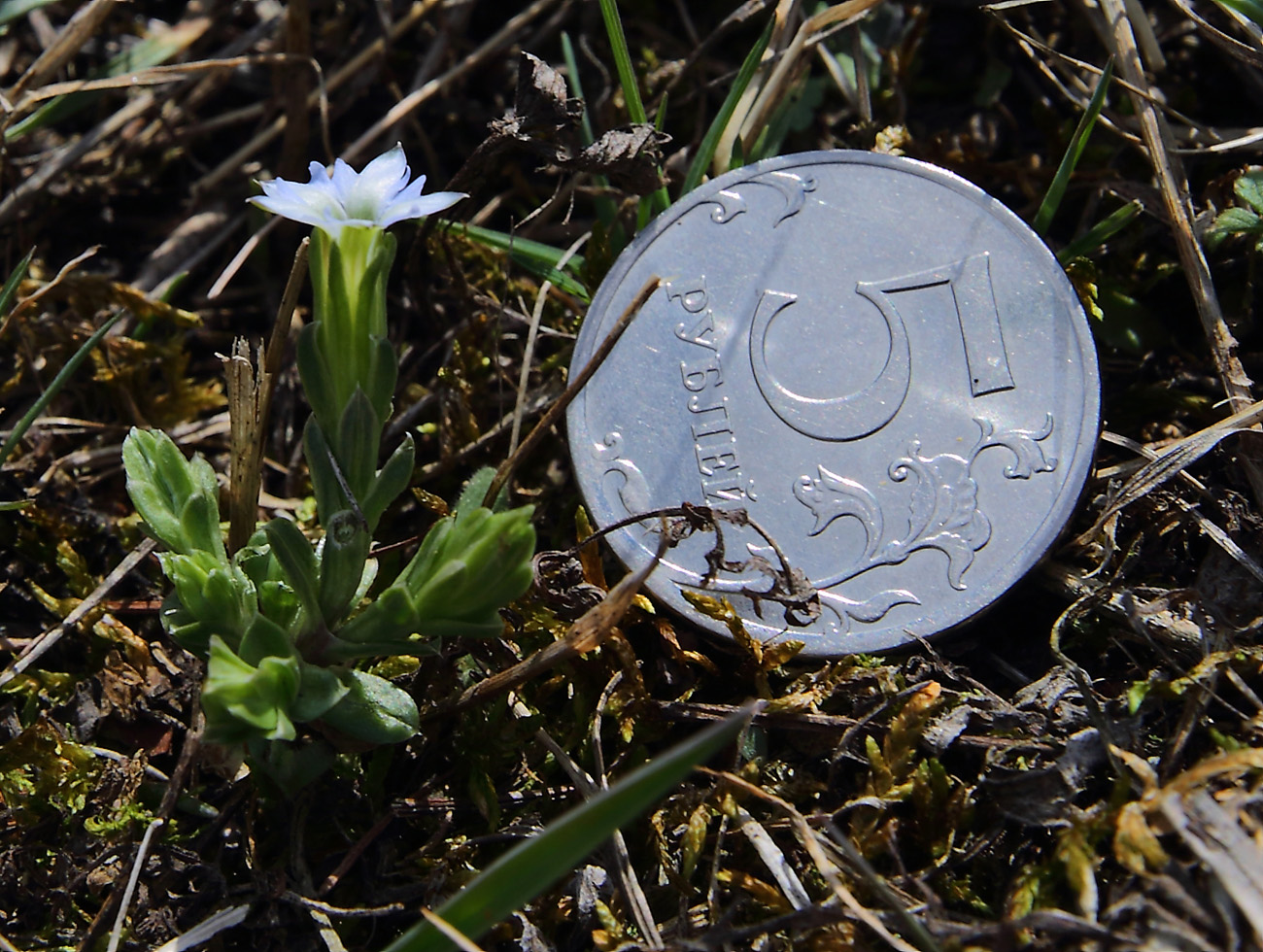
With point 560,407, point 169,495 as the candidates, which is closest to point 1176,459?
point 560,407

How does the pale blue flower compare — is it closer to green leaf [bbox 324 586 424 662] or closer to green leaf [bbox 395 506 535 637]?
green leaf [bbox 395 506 535 637]

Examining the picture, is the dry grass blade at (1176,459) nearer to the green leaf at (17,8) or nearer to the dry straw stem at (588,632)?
the dry straw stem at (588,632)

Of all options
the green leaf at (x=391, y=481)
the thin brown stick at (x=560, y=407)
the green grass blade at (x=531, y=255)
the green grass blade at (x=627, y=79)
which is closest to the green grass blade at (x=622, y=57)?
the green grass blade at (x=627, y=79)

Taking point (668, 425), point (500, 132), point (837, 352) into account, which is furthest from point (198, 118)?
point (837, 352)

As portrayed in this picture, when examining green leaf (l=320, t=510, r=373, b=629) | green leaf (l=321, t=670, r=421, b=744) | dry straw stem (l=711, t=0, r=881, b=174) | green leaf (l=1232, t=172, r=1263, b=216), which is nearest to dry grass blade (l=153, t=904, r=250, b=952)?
green leaf (l=321, t=670, r=421, b=744)

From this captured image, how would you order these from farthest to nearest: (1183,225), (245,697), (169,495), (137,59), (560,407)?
1. (137,59)
2. (1183,225)
3. (560,407)
4. (169,495)
5. (245,697)

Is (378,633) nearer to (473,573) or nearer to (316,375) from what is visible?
(473,573)

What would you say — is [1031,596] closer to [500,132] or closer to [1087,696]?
[1087,696]
